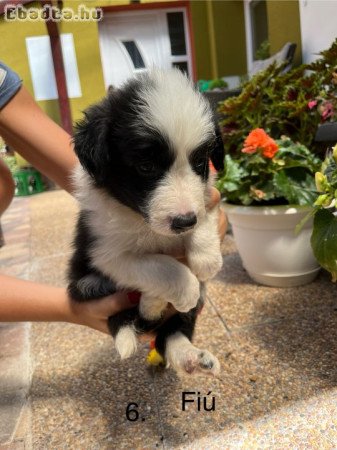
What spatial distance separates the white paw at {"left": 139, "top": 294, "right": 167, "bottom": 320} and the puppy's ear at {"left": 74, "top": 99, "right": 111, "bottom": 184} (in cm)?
49

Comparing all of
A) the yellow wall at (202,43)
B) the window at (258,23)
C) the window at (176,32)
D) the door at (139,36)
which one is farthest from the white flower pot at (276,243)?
the window at (176,32)

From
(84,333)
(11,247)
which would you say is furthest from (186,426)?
(11,247)

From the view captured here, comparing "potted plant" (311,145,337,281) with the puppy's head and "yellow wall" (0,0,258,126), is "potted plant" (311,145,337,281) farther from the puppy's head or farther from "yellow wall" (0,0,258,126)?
"yellow wall" (0,0,258,126)

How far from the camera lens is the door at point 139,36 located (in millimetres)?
7238

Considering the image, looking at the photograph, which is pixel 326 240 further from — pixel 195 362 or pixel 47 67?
pixel 47 67

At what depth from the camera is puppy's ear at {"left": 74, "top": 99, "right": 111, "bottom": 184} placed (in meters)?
1.40

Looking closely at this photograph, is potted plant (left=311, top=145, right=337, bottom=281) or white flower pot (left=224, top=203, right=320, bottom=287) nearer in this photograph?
potted plant (left=311, top=145, right=337, bottom=281)

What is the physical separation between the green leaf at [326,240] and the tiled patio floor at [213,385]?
56cm

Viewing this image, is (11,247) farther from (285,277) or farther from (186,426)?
(186,426)

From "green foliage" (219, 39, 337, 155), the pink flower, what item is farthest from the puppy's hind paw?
the pink flower

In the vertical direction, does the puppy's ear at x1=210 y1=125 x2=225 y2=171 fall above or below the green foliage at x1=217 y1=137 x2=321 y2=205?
above

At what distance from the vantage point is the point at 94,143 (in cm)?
140

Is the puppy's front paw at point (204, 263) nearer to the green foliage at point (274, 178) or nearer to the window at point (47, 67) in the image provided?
the green foliage at point (274, 178)

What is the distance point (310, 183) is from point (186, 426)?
1698 mm
